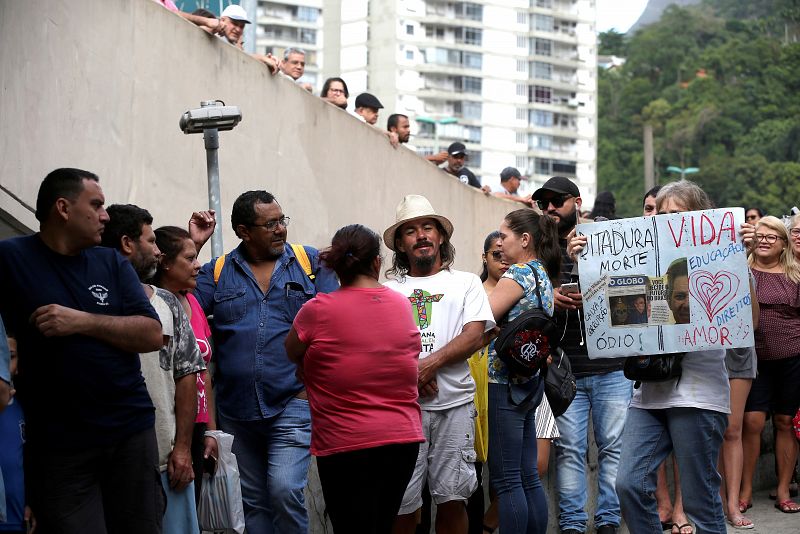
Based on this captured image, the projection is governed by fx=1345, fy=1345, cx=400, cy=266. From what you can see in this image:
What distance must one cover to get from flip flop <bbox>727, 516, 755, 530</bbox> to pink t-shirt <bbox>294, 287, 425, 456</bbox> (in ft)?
13.3

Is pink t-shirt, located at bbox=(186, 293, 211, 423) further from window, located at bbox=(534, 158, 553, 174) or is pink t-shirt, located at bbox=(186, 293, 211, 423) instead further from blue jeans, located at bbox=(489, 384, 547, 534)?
window, located at bbox=(534, 158, 553, 174)

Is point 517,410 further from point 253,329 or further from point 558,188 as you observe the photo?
point 558,188

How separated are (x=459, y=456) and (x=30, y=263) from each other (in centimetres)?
256

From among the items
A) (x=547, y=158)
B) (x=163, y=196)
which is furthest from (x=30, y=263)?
(x=547, y=158)

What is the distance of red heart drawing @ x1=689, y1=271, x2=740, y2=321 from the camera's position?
22.7ft

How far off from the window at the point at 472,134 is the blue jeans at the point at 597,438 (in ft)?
440

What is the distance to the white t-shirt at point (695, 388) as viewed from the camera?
265 inches

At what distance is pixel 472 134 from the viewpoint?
468 feet

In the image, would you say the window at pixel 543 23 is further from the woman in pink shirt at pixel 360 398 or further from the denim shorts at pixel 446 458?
the woman in pink shirt at pixel 360 398

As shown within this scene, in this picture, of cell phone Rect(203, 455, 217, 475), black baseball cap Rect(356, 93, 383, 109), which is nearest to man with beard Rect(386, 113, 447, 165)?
black baseball cap Rect(356, 93, 383, 109)

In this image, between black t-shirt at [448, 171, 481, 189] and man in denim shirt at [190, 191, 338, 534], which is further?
black t-shirt at [448, 171, 481, 189]

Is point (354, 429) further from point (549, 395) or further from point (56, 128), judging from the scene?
point (56, 128)

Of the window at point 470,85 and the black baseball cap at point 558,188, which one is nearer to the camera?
the black baseball cap at point 558,188

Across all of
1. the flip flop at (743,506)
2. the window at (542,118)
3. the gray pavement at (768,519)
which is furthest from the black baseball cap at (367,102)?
the window at (542,118)
